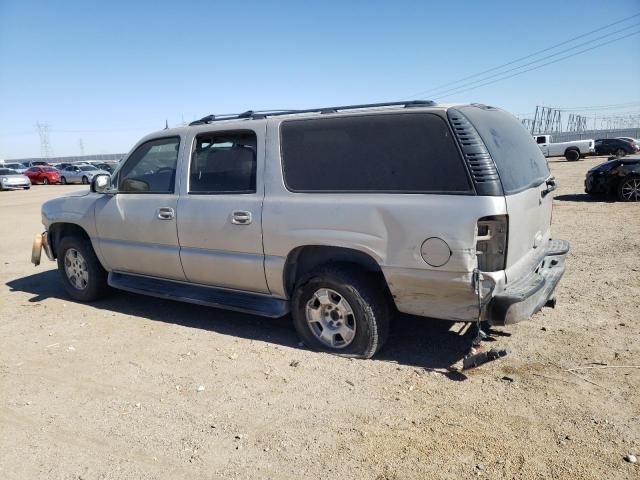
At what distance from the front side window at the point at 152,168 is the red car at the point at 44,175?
1347 inches

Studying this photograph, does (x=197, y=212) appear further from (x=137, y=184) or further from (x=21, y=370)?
(x=21, y=370)

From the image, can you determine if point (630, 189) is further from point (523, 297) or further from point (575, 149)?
point (575, 149)

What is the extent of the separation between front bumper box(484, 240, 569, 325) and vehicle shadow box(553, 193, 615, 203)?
33.1ft

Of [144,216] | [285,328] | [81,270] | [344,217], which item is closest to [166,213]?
[144,216]

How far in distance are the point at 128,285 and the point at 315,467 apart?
3.39 metres

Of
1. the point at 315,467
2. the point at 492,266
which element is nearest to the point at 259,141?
the point at 492,266

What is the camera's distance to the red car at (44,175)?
115 ft

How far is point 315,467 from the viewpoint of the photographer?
2762 millimetres

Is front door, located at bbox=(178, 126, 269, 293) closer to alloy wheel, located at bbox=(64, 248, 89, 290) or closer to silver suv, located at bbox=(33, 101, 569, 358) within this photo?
silver suv, located at bbox=(33, 101, 569, 358)

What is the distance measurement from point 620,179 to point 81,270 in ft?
40.1

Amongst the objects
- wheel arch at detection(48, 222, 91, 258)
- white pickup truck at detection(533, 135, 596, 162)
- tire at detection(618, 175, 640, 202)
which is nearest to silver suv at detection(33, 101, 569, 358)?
wheel arch at detection(48, 222, 91, 258)

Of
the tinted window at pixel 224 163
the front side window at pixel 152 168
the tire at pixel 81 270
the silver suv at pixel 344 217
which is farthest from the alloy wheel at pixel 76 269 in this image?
the tinted window at pixel 224 163

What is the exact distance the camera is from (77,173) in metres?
34.6

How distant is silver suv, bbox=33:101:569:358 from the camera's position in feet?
11.2
